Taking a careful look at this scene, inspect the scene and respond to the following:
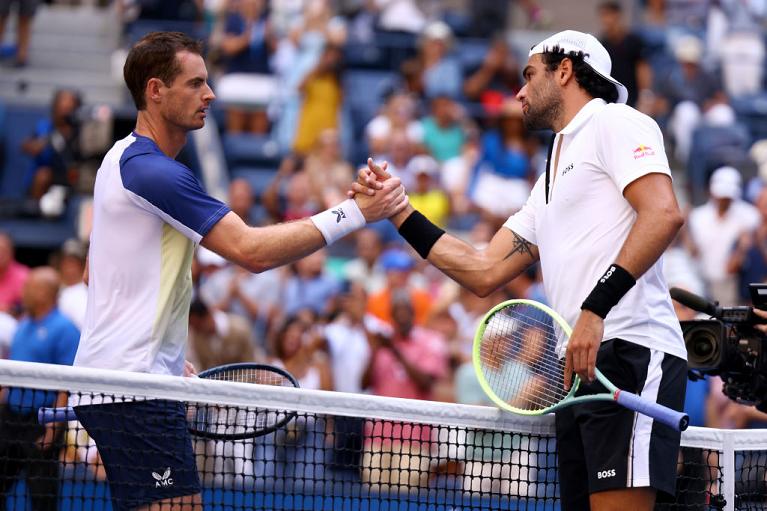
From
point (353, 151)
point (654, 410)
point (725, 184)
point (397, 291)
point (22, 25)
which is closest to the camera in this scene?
point (654, 410)

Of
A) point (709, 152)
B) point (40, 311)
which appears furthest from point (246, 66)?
point (40, 311)

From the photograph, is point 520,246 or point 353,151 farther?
point 353,151

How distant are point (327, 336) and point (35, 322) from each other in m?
2.18

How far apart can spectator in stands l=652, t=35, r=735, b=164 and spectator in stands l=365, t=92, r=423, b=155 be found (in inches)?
113

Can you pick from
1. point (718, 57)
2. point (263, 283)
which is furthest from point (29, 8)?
point (718, 57)

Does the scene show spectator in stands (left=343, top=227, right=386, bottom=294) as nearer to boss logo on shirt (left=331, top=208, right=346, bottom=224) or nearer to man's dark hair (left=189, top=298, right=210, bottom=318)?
man's dark hair (left=189, top=298, right=210, bottom=318)

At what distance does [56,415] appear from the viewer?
17.0ft

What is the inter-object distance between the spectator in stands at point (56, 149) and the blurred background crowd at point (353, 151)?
0.8 inches

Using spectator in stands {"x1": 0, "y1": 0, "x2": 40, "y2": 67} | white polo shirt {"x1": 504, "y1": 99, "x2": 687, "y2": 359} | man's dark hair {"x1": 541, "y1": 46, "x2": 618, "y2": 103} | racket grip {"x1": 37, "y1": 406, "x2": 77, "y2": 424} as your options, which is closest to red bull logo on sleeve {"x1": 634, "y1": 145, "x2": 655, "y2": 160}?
white polo shirt {"x1": 504, "y1": 99, "x2": 687, "y2": 359}

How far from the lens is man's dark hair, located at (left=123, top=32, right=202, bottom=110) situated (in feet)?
17.2

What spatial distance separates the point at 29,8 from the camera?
1533cm

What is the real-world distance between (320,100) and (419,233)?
8539 millimetres

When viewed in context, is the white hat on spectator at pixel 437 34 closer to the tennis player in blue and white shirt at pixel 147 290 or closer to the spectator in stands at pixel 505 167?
the spectator in stands at pixel 505 167

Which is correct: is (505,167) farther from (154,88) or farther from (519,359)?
→ (154,88)
